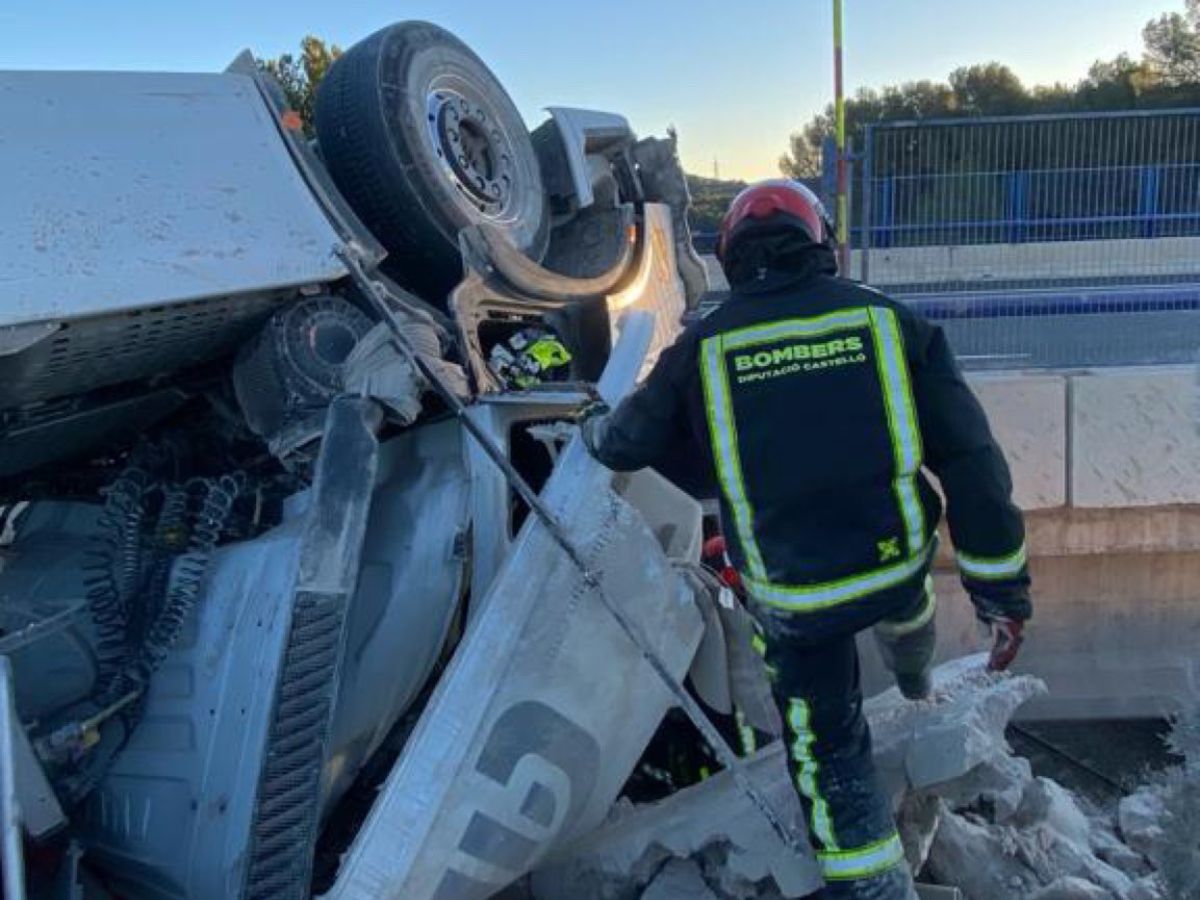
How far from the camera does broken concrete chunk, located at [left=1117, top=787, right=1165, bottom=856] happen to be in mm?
3248

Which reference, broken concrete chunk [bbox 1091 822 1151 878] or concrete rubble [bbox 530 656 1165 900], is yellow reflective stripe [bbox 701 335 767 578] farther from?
broken concrete chunk [bbox 1091 822 1151 878]

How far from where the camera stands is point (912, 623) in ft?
8.21

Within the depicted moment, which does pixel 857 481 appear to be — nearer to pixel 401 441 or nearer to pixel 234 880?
pixel 401 441

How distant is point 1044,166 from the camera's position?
7.09 meters

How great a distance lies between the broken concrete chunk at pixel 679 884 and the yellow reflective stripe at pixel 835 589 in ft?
2.31

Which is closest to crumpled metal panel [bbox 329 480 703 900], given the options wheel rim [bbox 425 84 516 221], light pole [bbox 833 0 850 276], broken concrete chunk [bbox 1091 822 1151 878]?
wheel rim [bbox 425 84 516 221]

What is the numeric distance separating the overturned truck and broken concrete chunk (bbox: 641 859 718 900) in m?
0.19

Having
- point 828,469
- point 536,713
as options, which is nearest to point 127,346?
point 536,713

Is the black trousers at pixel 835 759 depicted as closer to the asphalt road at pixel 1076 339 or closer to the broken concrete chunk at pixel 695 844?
the broken concrete chunk at pixel 695 844

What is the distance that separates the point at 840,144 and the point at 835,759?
470 cm

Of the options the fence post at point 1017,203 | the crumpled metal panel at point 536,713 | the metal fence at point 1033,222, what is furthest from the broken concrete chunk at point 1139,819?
the fence post at point 1017,203

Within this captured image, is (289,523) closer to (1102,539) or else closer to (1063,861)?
(1063,861)

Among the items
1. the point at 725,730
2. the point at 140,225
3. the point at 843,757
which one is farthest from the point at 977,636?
the point at 140,225

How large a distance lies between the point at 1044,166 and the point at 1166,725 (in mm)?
3742
